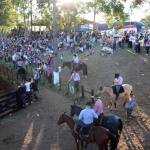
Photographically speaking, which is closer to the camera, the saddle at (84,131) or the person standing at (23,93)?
the saddle at (84,131)

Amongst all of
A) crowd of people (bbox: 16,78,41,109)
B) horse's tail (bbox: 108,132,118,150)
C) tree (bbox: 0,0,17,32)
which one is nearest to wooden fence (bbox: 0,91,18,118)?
crowd of people (bbox: 16,78,41,109)

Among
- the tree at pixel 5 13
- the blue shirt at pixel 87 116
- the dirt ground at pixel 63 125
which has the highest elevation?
the tree at pixel 5 13

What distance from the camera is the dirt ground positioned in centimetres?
998

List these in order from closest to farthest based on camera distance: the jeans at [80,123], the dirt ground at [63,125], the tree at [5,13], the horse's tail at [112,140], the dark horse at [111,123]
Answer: the horse's tail at [112,140] → the jeans at [80,123] → the dark horse at [111,123] → the dirt ground at [63,125] → the tree at [5,13]

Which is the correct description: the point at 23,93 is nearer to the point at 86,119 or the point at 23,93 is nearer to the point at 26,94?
the point at 26,94

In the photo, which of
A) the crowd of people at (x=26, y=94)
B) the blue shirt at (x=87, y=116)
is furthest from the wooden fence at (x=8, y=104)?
the blue shirt at (x=87, y=116)

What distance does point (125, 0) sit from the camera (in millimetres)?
18719

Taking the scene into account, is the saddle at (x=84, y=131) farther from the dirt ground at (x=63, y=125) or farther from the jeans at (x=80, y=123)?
the dirt ground at (x=63, y=125)

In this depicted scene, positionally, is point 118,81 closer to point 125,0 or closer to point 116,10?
point 125,0

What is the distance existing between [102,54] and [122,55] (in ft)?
7.12

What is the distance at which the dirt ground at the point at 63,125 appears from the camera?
998cm

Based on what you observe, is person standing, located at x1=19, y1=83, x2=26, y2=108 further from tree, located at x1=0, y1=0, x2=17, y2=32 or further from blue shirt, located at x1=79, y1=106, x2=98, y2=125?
tree, located at x1=0, y1=0, x2=17, y2=32

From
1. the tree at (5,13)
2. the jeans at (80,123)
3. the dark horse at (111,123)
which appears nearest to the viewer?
the jeans at (80,123)

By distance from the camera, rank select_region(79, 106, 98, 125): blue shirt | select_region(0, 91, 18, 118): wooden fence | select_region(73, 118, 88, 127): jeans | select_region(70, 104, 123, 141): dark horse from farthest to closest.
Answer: select_region(0, 91, 18, 118): wooden fence < select_region(70, 104, 123, 141): dark horse < select_region(73, 118, 88, 127): jeans < select_region(79, 106, 98, 125): blue shirt
